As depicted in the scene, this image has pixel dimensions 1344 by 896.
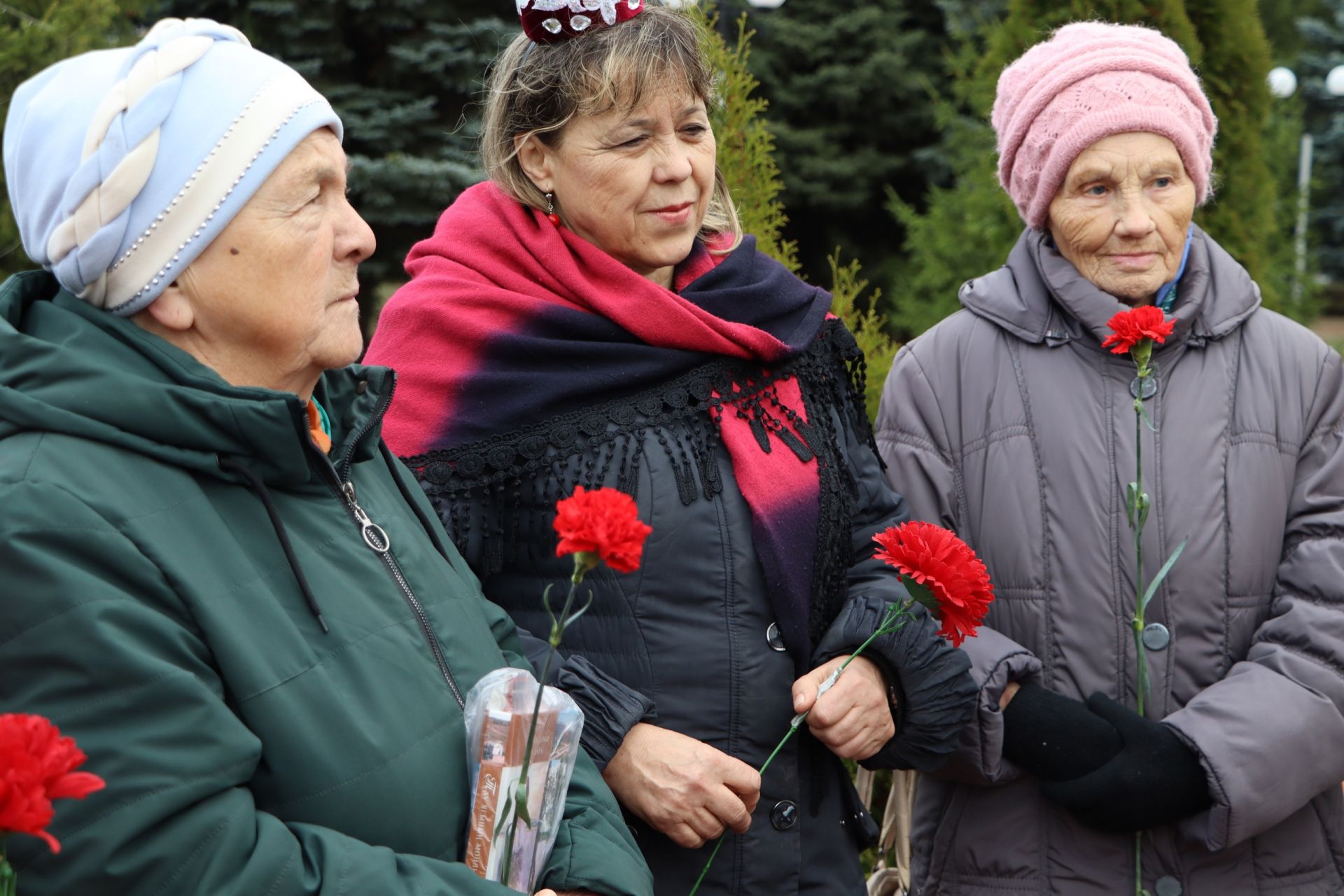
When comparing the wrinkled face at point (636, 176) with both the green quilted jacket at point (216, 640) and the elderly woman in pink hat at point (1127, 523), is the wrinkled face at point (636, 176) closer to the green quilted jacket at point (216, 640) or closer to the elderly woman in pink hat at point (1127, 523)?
the elderly woman in pink hat at point (1127, 523)

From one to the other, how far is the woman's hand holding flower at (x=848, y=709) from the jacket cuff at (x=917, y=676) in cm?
4

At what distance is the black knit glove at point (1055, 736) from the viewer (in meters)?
2.62

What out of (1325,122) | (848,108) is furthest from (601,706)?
(1325,122)

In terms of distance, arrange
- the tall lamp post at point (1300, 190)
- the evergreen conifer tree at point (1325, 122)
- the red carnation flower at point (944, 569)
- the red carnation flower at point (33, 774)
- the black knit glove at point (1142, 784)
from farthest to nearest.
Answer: the evergreen conifer tree at point (1325, 122), the tall lamp post at point (1300, 190), the black knit glove at point (1142, 784), the red carnation flower at point (944, 569), the red carnation flower at point (33, 774)

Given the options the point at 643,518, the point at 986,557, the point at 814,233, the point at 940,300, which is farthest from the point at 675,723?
the point at 814,233

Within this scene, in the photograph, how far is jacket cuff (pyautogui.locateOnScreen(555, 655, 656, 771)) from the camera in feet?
7.46

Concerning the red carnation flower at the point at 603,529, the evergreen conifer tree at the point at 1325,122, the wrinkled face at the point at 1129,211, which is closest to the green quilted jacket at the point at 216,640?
the red carnation flower at the point at 603,529

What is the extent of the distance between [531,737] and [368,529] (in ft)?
1.48

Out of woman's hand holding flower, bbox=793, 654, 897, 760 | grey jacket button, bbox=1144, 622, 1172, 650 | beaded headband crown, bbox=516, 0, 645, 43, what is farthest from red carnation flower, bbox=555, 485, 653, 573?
grey jacket button, bbox=1144, 622, 1172, 650

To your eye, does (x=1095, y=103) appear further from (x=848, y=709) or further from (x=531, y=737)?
(x=531, y=737)

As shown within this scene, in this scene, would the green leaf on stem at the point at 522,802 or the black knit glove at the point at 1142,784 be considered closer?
the green leaf on stem at the point at 522,802

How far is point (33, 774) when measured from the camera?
111cm

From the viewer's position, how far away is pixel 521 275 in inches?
102

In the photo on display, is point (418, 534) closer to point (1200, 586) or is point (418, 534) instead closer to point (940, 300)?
point (1200, 586)
